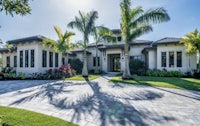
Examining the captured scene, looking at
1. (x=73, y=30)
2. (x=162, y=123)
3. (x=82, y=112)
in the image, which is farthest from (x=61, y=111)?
(x=73, y=30)

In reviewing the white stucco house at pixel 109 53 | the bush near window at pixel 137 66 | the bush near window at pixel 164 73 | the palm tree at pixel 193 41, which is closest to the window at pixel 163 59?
the white stucco house at pixel 109 53

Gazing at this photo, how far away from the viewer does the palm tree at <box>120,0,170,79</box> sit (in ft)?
43.1

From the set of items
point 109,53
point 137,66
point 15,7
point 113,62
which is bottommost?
point 137,66

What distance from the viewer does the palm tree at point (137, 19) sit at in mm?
13143

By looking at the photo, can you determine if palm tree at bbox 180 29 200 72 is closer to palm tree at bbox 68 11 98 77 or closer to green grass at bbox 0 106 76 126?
palm tree at bbox 68 11 98 77

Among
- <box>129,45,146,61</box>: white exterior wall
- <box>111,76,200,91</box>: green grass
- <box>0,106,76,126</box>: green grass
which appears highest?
<box>129,45,146,61</box>: white exterior wall

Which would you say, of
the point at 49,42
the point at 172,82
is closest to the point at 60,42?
the point at 49,42

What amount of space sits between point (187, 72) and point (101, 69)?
550 inches

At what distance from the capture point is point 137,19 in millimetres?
14117

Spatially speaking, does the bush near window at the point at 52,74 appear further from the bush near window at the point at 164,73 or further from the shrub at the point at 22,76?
the bush near window at the point at 164,73

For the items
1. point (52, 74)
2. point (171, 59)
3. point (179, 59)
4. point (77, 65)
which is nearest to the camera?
point (52, 74)

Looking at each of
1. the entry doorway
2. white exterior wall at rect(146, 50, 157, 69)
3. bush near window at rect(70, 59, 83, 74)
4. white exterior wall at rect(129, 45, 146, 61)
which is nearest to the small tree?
white exterior wall at rect(146, 50, 157, 69)

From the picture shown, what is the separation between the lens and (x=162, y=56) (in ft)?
64.8

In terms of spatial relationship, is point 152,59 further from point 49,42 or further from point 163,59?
point 49,42
